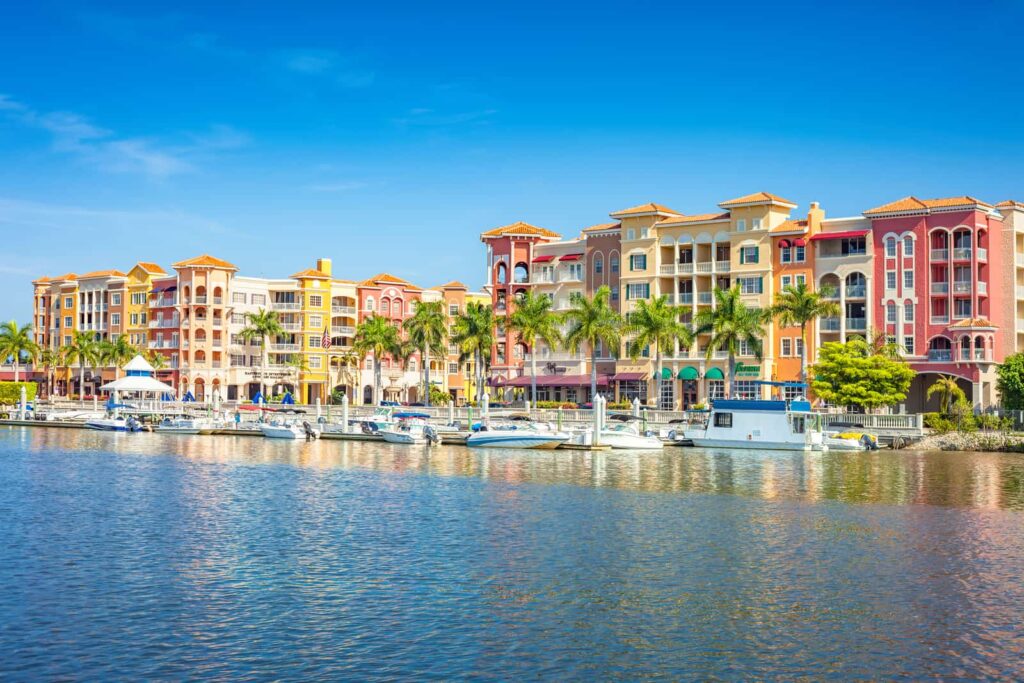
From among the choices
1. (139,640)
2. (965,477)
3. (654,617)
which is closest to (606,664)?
(654,617)

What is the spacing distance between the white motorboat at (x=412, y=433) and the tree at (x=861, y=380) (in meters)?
32.3

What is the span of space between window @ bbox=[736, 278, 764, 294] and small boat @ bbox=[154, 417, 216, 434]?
54.2 metres

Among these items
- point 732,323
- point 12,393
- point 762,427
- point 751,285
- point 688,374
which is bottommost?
point 762,427

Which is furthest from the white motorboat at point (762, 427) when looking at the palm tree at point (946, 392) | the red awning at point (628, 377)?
the red awning at point (628, 377)

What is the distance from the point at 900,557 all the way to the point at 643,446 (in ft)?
160

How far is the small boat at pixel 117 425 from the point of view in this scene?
112 metres

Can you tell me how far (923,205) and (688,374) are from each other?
2865 cm

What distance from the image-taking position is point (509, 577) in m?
34.2

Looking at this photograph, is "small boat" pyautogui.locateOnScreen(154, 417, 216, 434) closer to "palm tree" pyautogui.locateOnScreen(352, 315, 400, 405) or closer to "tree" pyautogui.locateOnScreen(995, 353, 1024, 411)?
"palm tree" pyautogui.locateOnScreen(352, 315, 400, 405)

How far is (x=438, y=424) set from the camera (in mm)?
107188

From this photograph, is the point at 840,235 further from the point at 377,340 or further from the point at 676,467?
the point at 377,340

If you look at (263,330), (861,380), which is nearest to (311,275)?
(263,330)

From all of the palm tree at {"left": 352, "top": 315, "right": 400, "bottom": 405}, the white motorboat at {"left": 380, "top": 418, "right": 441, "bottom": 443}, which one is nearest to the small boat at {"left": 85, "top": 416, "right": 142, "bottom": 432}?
the white motorboat at {"left": 380, "top": 418, "right": 441, "bottom": 443}

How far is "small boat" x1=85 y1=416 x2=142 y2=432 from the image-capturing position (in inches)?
4419
